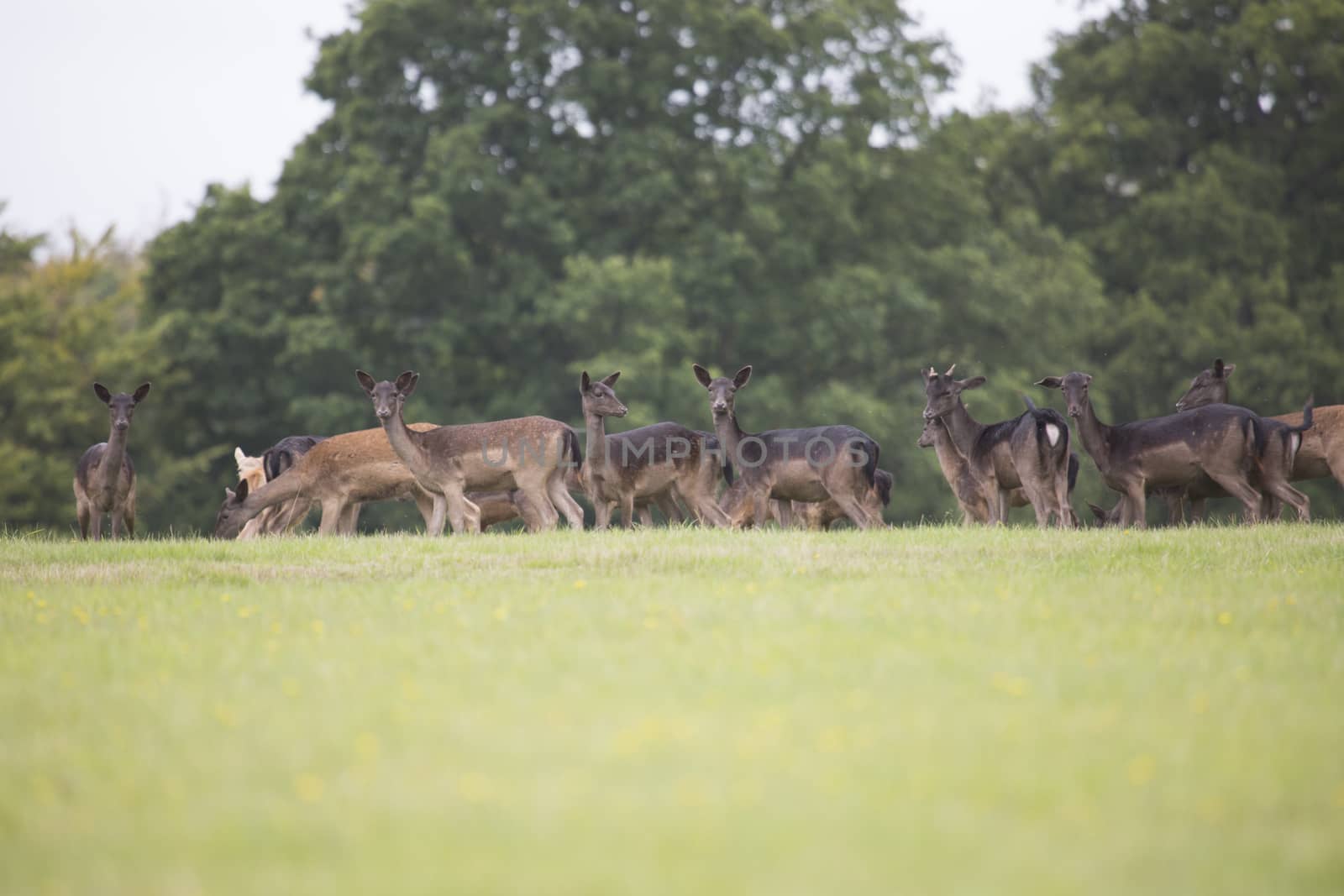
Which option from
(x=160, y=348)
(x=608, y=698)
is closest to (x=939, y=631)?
(x=608, y=698)

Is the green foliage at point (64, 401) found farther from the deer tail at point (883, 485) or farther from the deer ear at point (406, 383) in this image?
the deer tail at point (883, 485)

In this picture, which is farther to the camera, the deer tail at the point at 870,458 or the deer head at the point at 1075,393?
the deer tail at the point at 870,458

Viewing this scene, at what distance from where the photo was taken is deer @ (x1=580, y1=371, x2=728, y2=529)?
1641 centimetres

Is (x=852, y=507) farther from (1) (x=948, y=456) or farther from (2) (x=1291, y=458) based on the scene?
(2) (x=1291, y=458)

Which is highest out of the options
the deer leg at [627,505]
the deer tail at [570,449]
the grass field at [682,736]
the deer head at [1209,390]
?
the deer head at [1209,390]

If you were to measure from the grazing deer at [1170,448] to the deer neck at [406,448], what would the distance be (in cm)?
605

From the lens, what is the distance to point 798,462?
1662 centimetres

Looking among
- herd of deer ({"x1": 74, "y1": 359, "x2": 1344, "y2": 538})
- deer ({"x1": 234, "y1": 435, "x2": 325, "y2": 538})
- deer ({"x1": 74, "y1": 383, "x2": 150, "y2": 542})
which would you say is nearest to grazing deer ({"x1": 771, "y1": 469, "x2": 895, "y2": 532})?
herd of deer ({"x1": 74, "y1": 359, "x2": 1344, "y2": 538})

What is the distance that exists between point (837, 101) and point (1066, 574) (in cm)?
2221

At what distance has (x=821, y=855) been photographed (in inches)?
181

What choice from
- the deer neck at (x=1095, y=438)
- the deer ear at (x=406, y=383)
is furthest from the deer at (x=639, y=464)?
the deer neck at (x=1095, y=438)

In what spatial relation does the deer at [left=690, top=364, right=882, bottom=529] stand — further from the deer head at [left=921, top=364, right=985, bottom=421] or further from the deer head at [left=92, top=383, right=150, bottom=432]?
the deer head at [left=92, top=383, right=150, bottom=432]

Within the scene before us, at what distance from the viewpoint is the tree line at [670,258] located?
2852 cm

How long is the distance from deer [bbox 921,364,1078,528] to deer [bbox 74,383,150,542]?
837 centimetres
